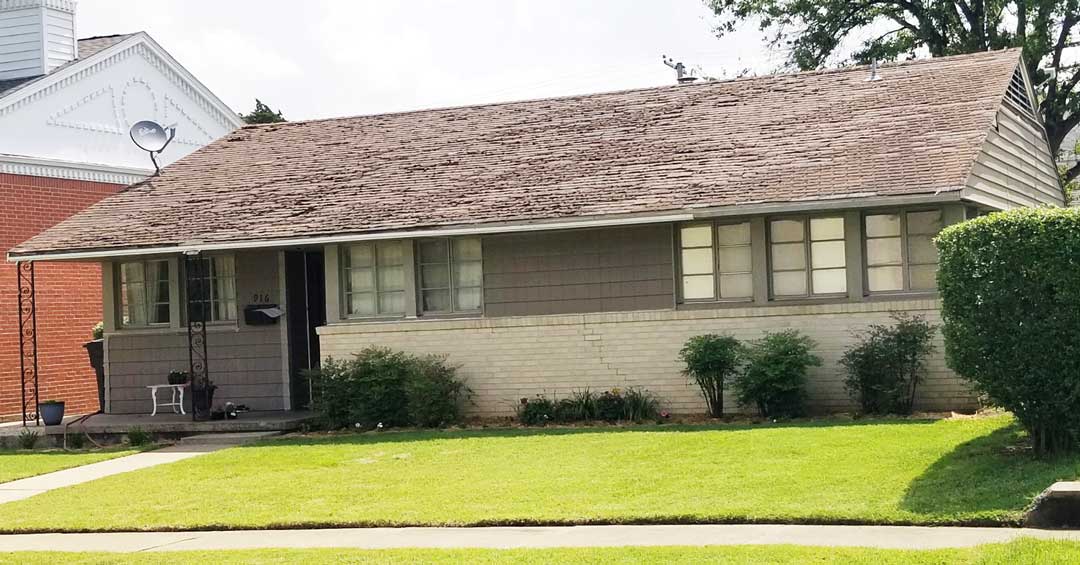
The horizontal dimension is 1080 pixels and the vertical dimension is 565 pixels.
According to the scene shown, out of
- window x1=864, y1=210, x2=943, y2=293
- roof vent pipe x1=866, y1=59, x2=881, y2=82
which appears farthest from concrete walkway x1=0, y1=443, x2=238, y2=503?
roof vent pipe x1=866, y1=59, x2=881, y2=82

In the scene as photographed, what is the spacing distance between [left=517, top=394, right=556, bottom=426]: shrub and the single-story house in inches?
14.8

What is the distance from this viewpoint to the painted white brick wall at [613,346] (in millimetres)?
16609

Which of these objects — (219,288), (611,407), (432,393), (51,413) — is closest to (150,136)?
(219,288)

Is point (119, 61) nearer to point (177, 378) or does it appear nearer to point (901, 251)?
point (177, 378)

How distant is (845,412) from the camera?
16531mm

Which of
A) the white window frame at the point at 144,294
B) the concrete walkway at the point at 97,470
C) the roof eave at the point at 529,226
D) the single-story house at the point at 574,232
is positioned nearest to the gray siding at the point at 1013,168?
the single-story house at the point at 574,232

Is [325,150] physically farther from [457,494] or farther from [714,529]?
[714,529]

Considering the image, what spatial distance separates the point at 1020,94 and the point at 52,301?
1656cm

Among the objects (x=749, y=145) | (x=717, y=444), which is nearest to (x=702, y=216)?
(x=749, y=145)

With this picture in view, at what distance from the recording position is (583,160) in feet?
63.5

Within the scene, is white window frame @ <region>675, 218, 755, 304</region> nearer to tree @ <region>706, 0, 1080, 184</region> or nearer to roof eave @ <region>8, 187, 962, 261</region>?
roof eave @ <region>8, 187, 962, 261</region>

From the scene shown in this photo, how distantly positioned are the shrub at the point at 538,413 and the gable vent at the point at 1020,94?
25.8 feet

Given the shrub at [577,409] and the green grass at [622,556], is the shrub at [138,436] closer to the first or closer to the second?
the shrub at [577,409]

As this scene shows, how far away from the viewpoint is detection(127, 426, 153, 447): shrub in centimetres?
1872
